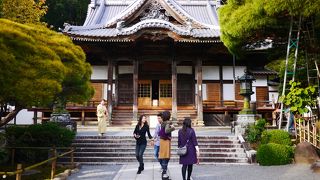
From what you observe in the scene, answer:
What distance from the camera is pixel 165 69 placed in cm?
2267

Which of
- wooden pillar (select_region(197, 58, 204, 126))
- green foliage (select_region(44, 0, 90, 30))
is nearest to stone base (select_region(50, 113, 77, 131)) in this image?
wooden pillar (select_region(197, 58, 204, 126))

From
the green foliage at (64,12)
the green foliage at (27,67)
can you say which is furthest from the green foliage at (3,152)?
the green foliage at (64,12)

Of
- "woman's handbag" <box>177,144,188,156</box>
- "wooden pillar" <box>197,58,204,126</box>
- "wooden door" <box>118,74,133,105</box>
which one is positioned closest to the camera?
"woman's handbag" <box>177,144,188,156</box>

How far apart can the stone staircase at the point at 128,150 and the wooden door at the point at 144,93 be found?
8577 millimetres

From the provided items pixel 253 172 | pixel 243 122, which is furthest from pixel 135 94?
pixel 253 172

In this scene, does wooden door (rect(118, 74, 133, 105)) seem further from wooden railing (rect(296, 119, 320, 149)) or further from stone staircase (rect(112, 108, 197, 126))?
wooden railing (rect(296, 119, 320, 149))

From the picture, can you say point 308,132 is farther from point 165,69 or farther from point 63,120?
point 165,69

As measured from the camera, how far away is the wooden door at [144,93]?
877 inches

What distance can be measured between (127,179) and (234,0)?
782 cm

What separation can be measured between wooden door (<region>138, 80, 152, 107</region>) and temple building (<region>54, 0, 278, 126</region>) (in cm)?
7

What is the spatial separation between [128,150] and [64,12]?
26515mm

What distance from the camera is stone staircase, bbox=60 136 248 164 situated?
1197 cm

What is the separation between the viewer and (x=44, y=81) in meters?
8.15

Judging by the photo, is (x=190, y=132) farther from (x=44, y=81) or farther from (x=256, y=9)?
(x=256, y=9)
